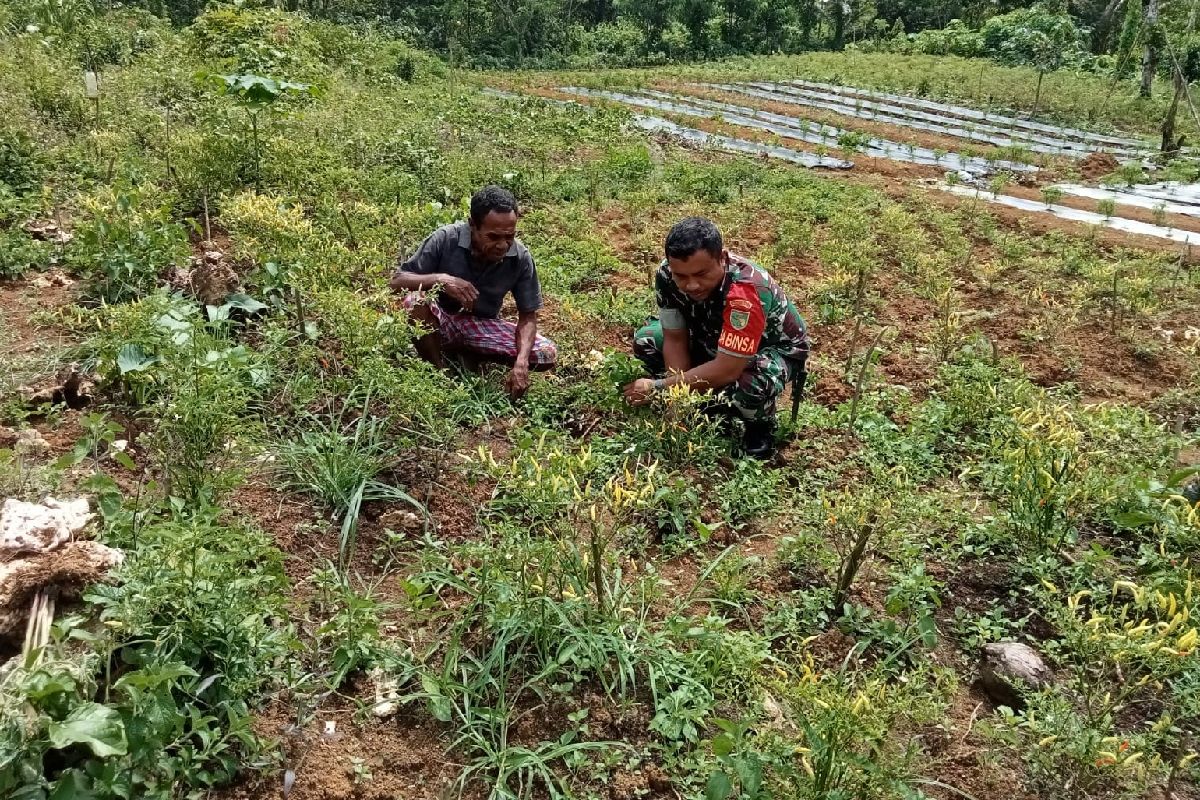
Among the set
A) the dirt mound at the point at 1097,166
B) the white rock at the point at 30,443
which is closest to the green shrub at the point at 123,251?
the white rock at the point at 30,443

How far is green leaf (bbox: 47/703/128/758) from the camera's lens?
1562mm

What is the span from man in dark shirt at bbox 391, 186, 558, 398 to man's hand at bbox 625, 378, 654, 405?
1.77 ft

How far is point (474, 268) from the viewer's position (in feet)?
12.4

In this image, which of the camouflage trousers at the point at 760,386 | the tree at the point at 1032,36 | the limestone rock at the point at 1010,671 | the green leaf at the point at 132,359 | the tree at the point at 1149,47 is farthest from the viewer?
the tree at the point at 1032,36

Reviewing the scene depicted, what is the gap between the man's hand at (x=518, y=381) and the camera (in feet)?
11.9

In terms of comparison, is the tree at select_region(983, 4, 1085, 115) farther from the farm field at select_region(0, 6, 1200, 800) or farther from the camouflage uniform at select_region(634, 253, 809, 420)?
the camouflage uniform at select_region(634, 253, 809, 420)

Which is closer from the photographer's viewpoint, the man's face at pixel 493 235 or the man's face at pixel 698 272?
the man's face at pixel 698 272

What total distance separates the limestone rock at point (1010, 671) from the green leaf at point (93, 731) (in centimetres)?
220

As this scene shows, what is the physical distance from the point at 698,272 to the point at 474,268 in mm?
1188

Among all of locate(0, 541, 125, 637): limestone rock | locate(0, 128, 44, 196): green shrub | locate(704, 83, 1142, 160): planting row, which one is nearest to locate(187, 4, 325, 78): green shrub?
locate(0, 128, 44, 196): green shrub

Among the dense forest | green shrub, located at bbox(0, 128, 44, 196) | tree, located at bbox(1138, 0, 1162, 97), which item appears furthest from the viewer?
the dense forest

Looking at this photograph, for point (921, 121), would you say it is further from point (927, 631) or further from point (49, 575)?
point (49, 575)

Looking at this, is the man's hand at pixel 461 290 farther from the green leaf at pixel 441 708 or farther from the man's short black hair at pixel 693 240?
the green leaf at pixel 441 708

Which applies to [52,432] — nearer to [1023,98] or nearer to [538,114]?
[538,114]
